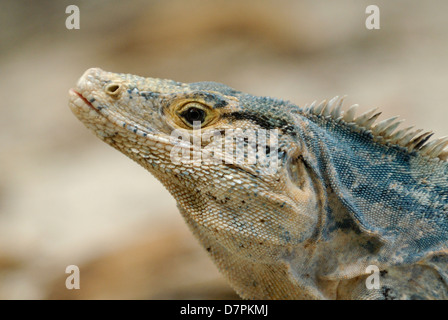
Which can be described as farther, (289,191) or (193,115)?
(193,115)

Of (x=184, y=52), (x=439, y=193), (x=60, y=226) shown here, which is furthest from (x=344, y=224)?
(x=184, y=52)

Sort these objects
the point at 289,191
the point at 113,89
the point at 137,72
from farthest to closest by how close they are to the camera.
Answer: the point at 137,72 < the point at 113,89 < the point at 289,191

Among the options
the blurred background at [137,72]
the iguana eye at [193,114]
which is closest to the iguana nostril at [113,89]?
the iguana eye at [193,114]

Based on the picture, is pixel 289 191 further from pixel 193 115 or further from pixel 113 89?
pixel 113 89

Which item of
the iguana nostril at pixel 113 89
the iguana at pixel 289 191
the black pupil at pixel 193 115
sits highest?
the iguana nostril at pixel 113 89

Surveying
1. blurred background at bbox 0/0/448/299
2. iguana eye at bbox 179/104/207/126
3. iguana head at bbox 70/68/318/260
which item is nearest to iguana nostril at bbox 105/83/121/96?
iguana head at bbox 70/68/318/260

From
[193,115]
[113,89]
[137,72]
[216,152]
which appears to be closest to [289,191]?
[216,152]

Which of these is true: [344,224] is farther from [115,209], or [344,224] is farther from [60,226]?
[60,226]

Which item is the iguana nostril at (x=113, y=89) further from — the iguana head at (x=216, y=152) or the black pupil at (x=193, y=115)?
the black pupil at (x=193, y=115)
